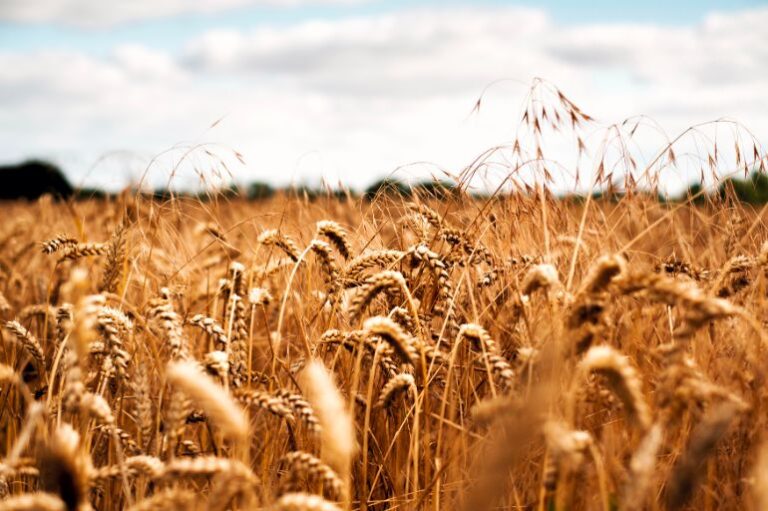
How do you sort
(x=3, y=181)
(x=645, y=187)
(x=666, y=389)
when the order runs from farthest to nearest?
1. (x=3, y=181)
2. (x=645, y=187)
3. (x=666, y=389)

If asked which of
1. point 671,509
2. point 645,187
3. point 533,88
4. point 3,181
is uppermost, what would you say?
point 3,181

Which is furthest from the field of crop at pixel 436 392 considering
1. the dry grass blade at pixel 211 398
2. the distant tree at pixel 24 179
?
the distant tree at pixel 24 179

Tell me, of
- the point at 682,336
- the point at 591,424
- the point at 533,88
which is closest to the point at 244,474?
the point at 682,336

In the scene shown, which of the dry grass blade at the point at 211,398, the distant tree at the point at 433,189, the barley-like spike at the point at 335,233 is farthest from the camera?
the distant tree at the point at 433,189

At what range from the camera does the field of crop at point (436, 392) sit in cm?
96

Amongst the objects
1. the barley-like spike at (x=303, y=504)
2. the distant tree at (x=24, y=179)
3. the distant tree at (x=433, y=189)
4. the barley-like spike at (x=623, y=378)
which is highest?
the distant tree at (x=24, y=179)

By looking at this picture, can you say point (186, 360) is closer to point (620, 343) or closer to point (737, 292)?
point (620, 343)

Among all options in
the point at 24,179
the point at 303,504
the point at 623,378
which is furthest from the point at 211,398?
the point at 24,179

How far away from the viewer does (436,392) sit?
5.85 feet

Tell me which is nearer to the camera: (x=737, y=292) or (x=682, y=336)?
(x=682, y=336)

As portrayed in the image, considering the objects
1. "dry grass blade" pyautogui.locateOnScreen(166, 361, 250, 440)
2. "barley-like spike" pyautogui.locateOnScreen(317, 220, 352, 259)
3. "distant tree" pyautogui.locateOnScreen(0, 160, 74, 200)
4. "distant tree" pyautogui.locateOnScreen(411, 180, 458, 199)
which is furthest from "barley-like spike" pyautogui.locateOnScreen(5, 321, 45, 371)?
"distant tree" pyautogui.locateOnScreen(0, 160, 74, 200)

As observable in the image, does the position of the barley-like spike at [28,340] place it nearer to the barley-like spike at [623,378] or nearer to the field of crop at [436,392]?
the field of crop at [436,392]

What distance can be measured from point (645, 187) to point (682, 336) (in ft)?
4.38

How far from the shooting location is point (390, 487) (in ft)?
5.73
